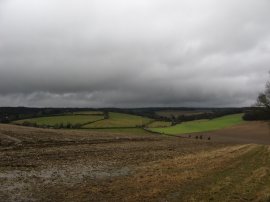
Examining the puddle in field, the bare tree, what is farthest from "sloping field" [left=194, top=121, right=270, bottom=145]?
the puddle in field

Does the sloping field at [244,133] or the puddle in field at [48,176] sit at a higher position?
the puddle in field at [48,176]

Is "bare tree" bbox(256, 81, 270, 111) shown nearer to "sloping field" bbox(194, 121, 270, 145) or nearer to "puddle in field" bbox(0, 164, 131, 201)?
"sloping field" bbox(194, 121, 270, 145)

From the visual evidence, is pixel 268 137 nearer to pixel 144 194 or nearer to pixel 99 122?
pixel 99 122

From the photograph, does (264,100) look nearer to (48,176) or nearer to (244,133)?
(244,133)

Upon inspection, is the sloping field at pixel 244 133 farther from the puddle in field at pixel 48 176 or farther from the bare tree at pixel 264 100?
the puddle in field at pixel 48 176

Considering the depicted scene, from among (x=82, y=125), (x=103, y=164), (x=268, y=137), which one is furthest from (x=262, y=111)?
(x=103, y=164)

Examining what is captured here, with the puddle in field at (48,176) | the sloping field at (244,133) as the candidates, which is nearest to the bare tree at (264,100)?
the sloping field at (244,133)

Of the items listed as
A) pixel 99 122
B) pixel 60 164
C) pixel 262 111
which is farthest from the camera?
pixel 99 122

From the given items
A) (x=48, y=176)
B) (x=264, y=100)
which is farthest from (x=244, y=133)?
(x=48, y=176)

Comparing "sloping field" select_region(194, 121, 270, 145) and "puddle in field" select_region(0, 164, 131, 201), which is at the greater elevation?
"puddle in field" select_region(0, 164, 131, 201)

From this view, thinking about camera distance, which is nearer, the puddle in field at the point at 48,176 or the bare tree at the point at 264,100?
the puddle in field at the point at 48,176

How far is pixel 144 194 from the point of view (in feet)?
63.4

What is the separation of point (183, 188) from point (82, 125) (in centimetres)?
10946

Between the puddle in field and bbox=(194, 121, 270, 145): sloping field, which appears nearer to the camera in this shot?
the puddle in field
